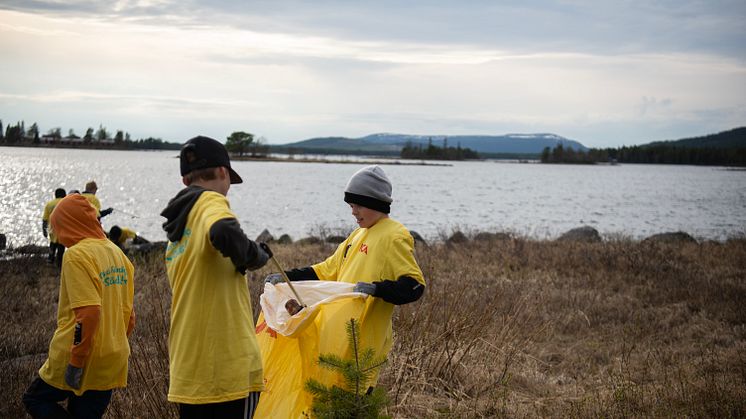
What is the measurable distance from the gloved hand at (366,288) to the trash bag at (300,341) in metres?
0.07

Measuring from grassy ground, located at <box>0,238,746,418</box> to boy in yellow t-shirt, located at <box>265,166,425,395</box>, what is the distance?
1.49 meters

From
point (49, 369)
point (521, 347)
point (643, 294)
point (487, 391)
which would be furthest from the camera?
point (643, 294)

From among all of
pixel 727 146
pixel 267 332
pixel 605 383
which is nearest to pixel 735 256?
pixel 605 383

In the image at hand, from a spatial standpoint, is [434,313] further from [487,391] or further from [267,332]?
[267,332]

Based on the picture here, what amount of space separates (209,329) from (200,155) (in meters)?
0.84

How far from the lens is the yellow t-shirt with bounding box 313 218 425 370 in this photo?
13.2 ft

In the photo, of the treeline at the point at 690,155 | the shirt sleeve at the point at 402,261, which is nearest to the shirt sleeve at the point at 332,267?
the shirt sleeve at the point at 402,261

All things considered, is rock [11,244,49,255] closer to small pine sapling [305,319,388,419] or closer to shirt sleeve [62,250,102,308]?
shirt sleeve [62,250,102,308]

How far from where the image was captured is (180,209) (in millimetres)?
3180

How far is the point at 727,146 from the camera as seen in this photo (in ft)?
618

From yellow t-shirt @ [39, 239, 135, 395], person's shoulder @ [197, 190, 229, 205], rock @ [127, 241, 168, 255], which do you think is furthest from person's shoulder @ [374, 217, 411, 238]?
rock @ [127, 241, 168, 255]

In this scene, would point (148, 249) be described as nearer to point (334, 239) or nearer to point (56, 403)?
point (334, 239)

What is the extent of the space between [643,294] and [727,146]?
7948 inches

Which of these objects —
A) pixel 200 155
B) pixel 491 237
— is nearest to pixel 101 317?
pixel 200 155
